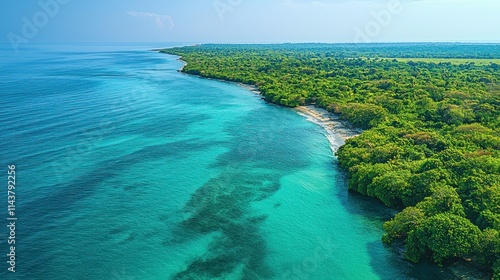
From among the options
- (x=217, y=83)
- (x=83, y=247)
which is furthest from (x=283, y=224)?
(x=217, y=83)

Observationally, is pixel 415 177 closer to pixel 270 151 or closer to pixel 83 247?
pixel 270 151

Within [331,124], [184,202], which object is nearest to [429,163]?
[184,202]
